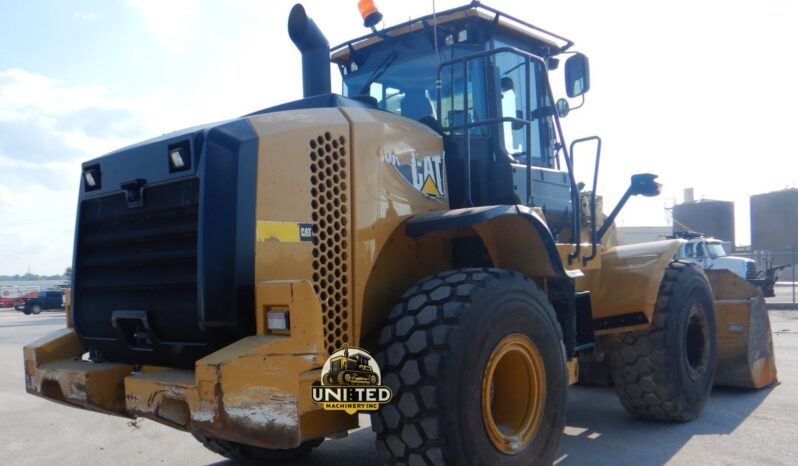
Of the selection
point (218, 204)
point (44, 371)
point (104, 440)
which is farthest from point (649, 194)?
point (104, 440)

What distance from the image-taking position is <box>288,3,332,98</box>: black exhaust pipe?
4414 mm

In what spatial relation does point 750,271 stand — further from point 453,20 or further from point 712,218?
point 712,218

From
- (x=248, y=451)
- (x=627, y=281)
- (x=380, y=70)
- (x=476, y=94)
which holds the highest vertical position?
(x=380, y=70)

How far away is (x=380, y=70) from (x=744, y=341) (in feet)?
A: 15.5

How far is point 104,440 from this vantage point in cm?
618

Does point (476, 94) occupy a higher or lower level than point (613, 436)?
higher

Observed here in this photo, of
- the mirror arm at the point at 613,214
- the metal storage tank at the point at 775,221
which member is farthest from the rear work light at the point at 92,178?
the metal storage tank at the point at 775,221

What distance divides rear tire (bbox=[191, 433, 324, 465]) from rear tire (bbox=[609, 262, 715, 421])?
8.97ft

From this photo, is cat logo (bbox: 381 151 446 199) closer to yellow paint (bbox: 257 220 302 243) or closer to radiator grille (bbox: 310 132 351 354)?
radiator grille (bbox: 310 132 351 354)

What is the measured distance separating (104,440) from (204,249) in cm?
381

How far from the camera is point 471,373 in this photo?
3424 millimetres

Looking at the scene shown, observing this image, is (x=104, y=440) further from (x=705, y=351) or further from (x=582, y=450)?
(x=705, y=351)

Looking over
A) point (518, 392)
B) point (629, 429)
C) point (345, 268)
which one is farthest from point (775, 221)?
point (345, 268)

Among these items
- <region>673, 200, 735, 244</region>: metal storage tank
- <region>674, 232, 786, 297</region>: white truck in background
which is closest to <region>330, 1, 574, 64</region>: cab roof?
<region>674, 232, 786, 297</region>: white truck in background
